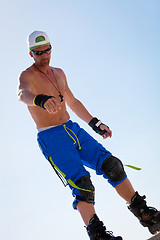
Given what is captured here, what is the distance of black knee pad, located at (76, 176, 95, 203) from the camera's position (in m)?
4.52

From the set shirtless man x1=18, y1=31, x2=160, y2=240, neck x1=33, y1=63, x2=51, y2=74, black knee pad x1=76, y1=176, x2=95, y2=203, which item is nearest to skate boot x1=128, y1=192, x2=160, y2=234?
shirtless man x1=18, y1=31, x2=160, y2=240

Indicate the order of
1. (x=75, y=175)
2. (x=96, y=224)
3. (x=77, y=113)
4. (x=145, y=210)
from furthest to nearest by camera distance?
1. (x=77, y=113)
2. (x=145, y=210)
3. (x=75, y=175)
4. (x=96, y=224)

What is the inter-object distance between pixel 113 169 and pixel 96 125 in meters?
0.79

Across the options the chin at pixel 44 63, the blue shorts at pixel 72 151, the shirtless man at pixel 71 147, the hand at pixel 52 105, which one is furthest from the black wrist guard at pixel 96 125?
the hand at pixel 52 105

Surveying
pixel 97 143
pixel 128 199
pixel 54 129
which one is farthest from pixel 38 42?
pixel 128 199

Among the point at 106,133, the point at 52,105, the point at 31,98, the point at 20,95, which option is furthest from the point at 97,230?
the point at 20,95

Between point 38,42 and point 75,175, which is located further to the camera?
point 38,42

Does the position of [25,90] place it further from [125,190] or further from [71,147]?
[125,190]

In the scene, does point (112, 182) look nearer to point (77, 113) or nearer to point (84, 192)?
point (84, 192)

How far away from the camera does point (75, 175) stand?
463 centimetres

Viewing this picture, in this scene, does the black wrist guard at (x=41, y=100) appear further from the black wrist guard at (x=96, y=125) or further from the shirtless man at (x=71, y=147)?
the black wrist guard at (x=96, y=125)

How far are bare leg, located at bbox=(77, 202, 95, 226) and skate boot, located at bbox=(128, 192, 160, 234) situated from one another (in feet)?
2.42

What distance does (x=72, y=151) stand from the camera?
189 inches

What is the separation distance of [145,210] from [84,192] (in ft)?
3.21
